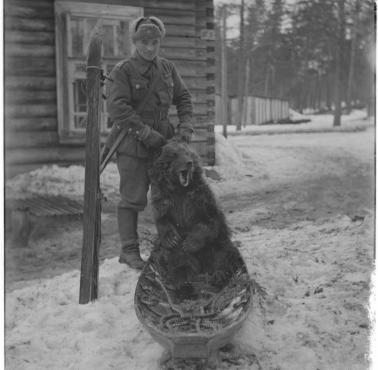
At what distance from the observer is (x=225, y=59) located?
3232 millimetres

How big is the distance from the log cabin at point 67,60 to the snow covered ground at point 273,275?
170mm

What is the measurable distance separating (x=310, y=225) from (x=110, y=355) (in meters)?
1.68

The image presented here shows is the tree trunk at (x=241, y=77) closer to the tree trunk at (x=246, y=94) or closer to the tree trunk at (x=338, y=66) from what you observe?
the tree trunk at (x=246, y=94)

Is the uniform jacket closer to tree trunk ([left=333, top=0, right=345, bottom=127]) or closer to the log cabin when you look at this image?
the log cabin

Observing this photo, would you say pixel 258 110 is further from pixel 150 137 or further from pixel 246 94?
pixel 150 137

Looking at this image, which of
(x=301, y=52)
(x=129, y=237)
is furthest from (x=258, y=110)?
(x=129, y=237)

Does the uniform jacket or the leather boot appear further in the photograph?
the leather boot

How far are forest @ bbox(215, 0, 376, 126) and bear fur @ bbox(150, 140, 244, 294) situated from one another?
2.61 feet

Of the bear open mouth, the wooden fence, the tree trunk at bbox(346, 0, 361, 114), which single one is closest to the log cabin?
the wooden fence

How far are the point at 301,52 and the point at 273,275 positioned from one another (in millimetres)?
1591

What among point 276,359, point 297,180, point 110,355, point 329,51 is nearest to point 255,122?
point 297,180

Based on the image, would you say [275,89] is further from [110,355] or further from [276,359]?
[110,355]

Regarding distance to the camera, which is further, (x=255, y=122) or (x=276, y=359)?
(x=255, y=122)

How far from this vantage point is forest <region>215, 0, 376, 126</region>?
3236 mm
